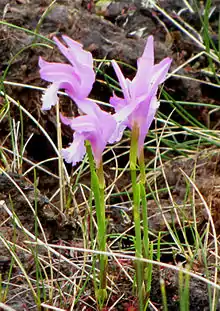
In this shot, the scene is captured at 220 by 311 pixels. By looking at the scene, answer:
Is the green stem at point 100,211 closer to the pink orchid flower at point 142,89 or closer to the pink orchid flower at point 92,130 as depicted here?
the pink orchid flower at point 92,130

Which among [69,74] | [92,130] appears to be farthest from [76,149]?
[69,74]

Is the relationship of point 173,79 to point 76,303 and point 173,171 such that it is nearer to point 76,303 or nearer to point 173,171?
point 173,171

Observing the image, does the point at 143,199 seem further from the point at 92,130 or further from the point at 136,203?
the point at 92,130

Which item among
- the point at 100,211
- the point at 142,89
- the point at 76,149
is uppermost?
the point at 142,89

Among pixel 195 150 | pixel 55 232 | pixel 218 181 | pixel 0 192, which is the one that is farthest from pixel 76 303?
pixel 195 150

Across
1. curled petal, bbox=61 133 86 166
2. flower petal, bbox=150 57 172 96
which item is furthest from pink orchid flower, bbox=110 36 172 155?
curled petal, bbox=61 133 86 166

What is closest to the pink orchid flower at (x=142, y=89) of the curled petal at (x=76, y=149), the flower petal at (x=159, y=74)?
A: the flower petal at (x=159, y=74)
